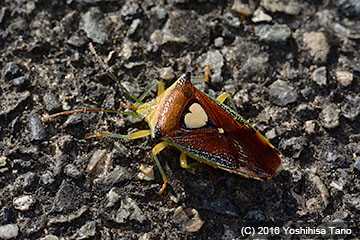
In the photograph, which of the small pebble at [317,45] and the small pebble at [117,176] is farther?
the small pebble at [317,45]

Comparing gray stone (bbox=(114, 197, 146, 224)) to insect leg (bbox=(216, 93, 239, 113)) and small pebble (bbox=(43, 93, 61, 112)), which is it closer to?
small pebble (bbox=(43, 93, 61, 112))

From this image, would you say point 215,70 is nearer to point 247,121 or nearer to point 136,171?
point 247,121

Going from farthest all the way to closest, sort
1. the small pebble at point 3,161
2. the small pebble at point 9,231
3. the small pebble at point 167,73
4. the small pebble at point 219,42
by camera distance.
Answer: the small pebble at point 219,42 < the small pebble at point 167,73 < the small pebble at point 3,161 < the small pebble at point 9,231

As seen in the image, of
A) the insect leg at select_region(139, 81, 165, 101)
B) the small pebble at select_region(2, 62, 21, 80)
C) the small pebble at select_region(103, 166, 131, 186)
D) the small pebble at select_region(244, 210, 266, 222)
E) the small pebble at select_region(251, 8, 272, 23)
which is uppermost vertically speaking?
the small pebble at select_region(251, 8, 272, 23)

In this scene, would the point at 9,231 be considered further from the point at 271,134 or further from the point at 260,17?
the point at 260,17

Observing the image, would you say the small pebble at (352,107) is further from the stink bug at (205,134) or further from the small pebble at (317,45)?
the stink bug at (205,134)

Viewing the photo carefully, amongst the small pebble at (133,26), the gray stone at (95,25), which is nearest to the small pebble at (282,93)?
the small pebble at (133,26)

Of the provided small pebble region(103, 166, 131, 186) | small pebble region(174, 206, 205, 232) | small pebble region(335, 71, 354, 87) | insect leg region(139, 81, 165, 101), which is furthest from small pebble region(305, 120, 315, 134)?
small pebble region(103, 166, 131, 186)

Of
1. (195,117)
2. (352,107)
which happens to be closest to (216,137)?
(195,117)
